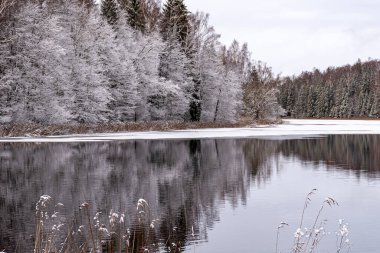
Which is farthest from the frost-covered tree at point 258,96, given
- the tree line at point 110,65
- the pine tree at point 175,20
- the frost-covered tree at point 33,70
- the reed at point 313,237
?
the reed at point 313,237

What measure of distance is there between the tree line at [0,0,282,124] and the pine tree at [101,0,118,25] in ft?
0.40

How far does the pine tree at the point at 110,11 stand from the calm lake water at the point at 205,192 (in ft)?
122

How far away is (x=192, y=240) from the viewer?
10828 millimetres

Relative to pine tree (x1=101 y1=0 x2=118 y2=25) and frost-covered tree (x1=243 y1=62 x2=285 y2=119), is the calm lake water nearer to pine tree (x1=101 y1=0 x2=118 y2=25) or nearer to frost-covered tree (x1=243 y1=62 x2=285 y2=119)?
pine tree (x1=101 y1=0 x2=118 y2=25)

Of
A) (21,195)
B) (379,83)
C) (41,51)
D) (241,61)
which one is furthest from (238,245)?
(379,83)

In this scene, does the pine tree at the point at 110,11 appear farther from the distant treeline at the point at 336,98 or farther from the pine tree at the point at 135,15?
the distant treeline at the point at 336,98

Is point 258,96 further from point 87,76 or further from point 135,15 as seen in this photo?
point 87,76

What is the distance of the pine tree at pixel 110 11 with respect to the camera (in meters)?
66.3

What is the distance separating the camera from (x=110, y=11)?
66.7m

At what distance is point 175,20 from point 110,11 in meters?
9.46

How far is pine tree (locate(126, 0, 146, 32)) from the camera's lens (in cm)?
7050

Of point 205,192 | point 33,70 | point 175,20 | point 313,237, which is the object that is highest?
point 175,20

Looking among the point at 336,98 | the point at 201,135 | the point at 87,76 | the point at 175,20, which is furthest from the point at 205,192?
the point at 336,98

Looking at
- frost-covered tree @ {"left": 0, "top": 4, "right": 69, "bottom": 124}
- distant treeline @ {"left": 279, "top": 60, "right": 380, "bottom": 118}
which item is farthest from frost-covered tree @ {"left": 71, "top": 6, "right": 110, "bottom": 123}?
distant treeline @ {"left": 279, "top": 60, "right": 380, "bottom": 118}
